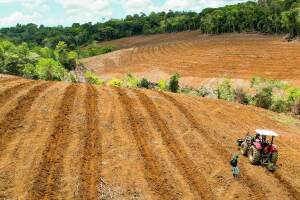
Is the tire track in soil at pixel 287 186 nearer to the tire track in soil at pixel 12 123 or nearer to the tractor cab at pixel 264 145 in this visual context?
the tractor cab at pixel 264 145

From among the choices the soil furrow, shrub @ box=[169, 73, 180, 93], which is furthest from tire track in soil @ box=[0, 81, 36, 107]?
shrub @ box=[169, 73, 180, 93]

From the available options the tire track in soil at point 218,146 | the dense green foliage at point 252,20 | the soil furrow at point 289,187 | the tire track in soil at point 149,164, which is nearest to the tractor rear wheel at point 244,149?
the tire track in soil at point 218,146

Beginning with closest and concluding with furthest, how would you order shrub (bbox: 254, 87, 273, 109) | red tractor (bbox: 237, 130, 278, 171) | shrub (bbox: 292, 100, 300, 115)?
red tractor (bbox: 237, 130, 278, 171) → shrub (bbox: 292, 100, 300, 115) → shrub (bbox: 254, 87, 273, 109)

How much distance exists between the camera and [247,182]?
22.4 meters

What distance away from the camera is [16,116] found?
90.8 feet

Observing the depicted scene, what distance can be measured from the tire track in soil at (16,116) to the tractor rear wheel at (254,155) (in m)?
13.5

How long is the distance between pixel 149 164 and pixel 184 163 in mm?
1970

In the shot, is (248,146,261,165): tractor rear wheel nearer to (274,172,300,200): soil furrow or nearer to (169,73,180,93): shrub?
(274,172,300,200): soil furrow

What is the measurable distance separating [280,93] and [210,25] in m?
122

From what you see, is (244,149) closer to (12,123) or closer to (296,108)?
(12,123)

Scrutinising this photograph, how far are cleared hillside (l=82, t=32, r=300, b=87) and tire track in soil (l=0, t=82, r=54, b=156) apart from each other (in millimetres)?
49318

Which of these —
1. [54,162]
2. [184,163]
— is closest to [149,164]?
[184,163]

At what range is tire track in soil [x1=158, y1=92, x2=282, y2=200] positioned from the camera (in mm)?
21545

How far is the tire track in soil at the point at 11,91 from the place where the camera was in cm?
3040
